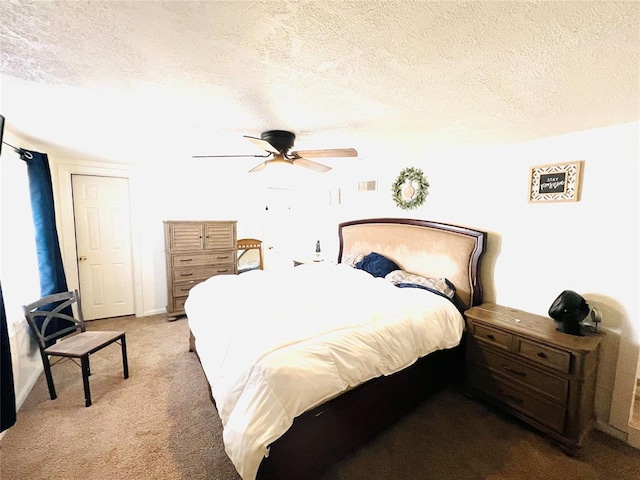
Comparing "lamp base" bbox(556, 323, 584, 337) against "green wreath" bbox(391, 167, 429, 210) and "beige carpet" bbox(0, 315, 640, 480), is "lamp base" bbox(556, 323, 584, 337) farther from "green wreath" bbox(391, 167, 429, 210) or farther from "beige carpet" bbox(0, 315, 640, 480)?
"green wreath" bbox(391, 167, 429, 210)

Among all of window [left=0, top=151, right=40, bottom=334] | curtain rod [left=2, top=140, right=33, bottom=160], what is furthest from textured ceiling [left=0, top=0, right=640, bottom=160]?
window [left=0, top=151, right=40, bottom=334]

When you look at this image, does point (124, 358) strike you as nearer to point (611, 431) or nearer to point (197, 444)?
point (197, 444)

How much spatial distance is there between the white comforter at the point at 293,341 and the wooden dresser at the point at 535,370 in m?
0.27

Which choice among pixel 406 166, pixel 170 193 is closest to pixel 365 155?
pixel 406 166

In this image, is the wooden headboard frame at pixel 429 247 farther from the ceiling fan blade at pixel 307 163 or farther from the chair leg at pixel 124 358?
the chair leg at pixel 124 358

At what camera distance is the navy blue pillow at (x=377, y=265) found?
3309 mm

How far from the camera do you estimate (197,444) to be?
187 centimetres

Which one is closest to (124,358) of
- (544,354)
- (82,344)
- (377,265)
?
(82,344)

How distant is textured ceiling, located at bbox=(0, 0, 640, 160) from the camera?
926mm

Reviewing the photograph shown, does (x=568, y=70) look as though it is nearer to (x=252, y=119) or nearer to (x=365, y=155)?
(x=252, y=119)

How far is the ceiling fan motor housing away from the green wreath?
169 cm

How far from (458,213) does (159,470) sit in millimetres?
3274

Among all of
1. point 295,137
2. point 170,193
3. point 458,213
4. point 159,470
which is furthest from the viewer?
point 170,193

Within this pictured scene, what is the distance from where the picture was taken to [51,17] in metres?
0.95
